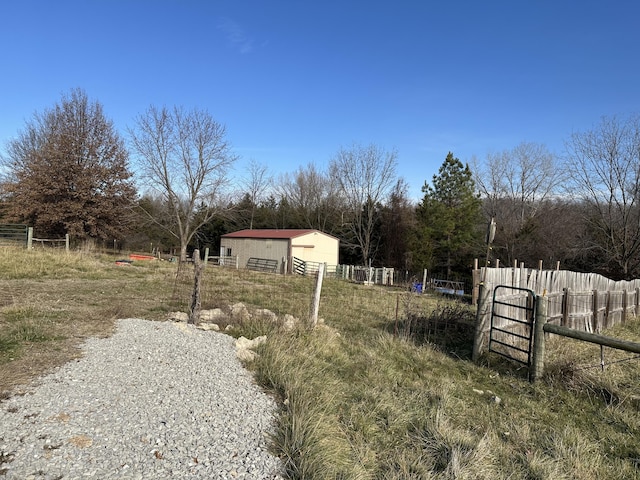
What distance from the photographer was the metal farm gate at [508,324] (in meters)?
7.15

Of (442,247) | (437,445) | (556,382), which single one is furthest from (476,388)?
(442,247)

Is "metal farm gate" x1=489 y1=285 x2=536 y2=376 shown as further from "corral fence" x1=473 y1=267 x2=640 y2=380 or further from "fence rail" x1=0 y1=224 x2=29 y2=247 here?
"fence rail" x1=0 y1=224 x2=29 y2=247

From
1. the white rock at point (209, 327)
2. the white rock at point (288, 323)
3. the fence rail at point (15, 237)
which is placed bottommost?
the white rock at point (209, 327)

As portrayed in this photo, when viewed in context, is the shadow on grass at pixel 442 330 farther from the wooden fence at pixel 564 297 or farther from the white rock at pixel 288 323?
the white rock at pixel 288 323

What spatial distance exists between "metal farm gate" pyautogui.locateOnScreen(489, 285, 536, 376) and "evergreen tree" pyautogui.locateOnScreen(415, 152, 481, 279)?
2349cm

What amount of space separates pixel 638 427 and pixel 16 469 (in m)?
6.07

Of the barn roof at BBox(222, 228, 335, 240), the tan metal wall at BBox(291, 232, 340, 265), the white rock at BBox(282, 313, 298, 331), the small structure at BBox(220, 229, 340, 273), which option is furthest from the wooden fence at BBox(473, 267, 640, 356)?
the barn roof at BBox(222, 228, 335, 240)

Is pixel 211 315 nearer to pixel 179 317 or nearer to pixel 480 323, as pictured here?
pixel 179 317

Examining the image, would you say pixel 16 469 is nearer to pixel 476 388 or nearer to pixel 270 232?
pixel 476 388

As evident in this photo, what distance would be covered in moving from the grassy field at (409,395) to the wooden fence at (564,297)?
1.01 metres

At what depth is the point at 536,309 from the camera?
627cm

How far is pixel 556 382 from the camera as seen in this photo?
5.81 metres

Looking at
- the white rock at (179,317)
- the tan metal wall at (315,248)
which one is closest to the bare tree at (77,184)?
the tan metal wall at (315,248)

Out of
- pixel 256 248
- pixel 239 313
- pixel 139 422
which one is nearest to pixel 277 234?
pixel 256 248
